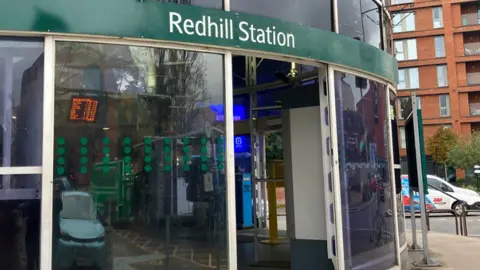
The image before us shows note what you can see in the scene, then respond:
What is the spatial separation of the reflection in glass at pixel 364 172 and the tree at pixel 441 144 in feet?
130

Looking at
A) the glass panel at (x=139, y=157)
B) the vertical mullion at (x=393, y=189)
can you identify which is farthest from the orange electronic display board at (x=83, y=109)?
the vertical mullion at (x=393, y=189)

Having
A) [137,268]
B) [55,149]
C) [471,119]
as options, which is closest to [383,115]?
[137,268]

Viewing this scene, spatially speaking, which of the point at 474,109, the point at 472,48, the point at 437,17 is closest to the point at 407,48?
the point at 437,17

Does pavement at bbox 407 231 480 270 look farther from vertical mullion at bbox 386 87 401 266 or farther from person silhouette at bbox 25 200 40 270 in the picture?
person silhouette at bbox 25 200 40 270

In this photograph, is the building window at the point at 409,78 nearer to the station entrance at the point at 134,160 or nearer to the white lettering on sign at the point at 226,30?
the station entrance at the point at 134,160

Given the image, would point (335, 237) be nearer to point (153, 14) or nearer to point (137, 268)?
point (137, 268)

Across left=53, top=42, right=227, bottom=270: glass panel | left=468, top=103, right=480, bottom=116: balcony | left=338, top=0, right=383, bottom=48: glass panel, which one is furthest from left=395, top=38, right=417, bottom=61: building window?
left=53, top=42, right=227, bottom=270: glass panel

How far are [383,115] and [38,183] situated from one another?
494 cm

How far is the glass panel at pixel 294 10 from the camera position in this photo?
541 cm

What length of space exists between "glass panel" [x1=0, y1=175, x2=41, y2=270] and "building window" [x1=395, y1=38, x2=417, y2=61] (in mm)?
48612

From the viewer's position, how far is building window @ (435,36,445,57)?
156 feet

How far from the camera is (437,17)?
1882 inches

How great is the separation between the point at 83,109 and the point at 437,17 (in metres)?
49.7

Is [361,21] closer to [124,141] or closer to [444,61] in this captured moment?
[124,141]
